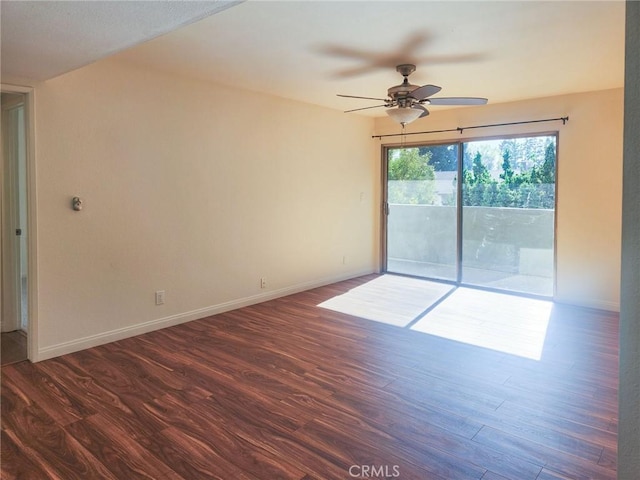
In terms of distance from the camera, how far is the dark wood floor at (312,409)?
6.92 ft

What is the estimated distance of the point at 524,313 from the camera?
4684 millimetres

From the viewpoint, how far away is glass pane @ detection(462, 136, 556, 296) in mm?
5262

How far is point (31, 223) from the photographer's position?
326cm

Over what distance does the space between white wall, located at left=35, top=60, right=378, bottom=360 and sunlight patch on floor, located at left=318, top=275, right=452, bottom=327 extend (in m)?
0.71

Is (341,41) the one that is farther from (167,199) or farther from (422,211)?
(422,211)

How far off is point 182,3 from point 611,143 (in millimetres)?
4699

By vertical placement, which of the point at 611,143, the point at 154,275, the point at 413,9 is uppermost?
the point at 413,9

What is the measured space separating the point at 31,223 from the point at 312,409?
2.52m

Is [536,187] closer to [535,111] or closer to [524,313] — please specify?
[535,111]

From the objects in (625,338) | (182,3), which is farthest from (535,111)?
(625,338)

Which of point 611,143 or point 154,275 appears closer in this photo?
point 154,275

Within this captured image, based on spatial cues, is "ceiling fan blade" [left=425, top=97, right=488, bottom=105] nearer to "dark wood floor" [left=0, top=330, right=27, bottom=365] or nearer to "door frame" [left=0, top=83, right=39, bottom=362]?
"door frame" [left=0, top=83, right=39, bottom=362]

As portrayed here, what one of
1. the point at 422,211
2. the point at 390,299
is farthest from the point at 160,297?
the point at 422,211

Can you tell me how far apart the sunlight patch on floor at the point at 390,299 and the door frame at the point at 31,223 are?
110 inches
